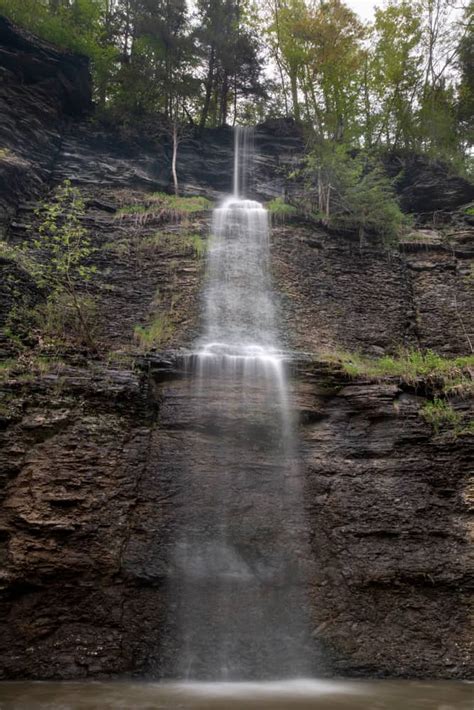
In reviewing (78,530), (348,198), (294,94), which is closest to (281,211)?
(348,198)

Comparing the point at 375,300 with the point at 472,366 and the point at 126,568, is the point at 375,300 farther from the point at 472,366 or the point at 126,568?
the point at 126,568

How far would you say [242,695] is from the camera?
5.05 m

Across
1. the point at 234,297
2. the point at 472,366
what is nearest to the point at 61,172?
the point at 234,297

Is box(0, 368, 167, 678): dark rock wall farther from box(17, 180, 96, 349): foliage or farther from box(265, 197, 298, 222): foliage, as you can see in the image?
box(265, 197, 298, 222): foliage

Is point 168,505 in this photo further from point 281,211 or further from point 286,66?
point 286,66

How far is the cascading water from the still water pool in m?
0.41

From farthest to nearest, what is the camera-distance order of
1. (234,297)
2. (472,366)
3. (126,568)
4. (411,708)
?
(234,297)
(472,366)
(126,568)
(411,708)

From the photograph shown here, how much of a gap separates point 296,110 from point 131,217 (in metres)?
11.6

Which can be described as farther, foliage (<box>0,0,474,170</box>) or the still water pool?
foliage (<box>0,0,474,170</box>)

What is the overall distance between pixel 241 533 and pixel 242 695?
82.0 inches

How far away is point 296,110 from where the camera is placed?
22125mm

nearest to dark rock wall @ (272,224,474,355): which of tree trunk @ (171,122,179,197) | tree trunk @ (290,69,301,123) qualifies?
tree trunk @ (171,122,179,197)

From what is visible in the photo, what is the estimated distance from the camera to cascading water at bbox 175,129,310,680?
597cm

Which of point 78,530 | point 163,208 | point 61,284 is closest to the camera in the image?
point 78,530
